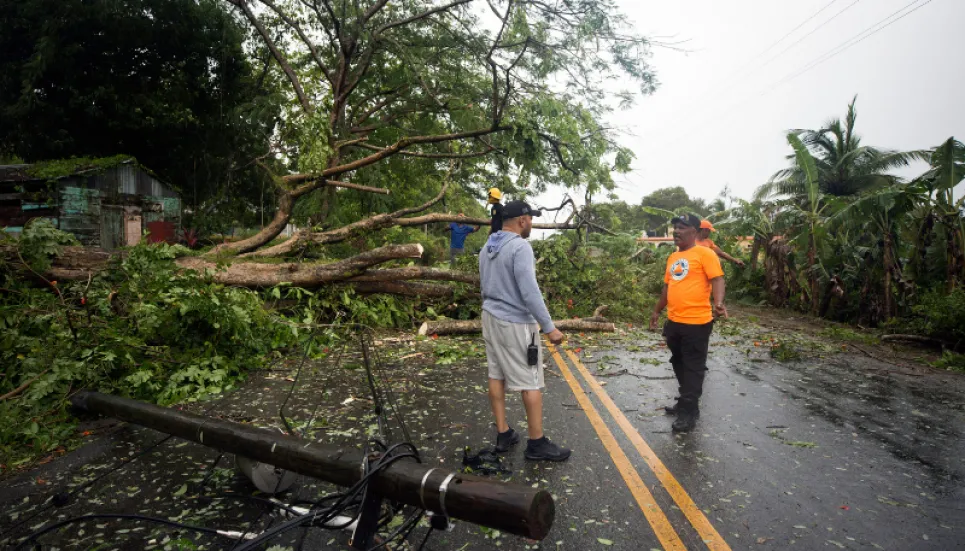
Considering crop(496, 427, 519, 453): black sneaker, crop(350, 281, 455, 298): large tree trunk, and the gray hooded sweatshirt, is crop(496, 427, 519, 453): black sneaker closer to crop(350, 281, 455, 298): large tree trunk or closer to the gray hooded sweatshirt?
the gray hooded sweatshirt

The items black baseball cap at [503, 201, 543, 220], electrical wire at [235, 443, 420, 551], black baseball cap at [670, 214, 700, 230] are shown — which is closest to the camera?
electrical wire at [235, 443, 420, 551]

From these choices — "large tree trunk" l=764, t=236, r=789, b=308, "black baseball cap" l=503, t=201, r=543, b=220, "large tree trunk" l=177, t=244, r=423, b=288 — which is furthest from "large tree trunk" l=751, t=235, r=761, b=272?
"black baseball cap" l=503, t=201, r=543, b=220

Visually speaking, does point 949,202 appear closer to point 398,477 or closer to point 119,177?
point 398,477

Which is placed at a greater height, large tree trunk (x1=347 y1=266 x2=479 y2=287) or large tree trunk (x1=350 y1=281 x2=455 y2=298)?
large tree trunk (x1=347 y1=266 x2=479 y2=287)

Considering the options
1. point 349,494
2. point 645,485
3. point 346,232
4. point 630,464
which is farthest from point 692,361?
point 346,232

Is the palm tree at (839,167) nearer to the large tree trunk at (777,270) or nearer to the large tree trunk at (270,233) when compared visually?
the large tree trunk at (777,270)

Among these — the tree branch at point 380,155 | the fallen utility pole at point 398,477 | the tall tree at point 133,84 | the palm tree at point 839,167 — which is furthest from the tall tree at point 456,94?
the palm tree at point 839,167

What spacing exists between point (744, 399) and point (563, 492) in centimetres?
340

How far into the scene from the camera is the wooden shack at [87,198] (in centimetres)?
1777

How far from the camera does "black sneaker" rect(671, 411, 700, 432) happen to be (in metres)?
5.01

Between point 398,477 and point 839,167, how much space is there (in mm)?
31441

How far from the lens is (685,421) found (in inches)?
199

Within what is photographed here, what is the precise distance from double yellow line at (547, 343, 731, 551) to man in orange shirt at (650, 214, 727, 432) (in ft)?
2.15

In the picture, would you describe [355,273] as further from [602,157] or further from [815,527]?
[815,527]
